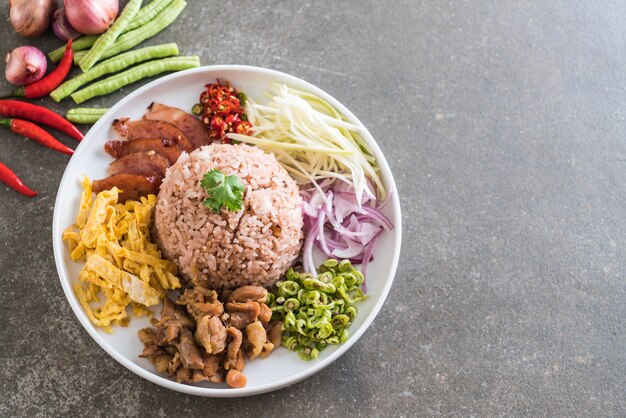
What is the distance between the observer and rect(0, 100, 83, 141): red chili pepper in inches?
194

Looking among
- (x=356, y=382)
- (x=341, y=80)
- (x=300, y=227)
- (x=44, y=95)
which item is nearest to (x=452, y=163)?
(x=341, y=80)

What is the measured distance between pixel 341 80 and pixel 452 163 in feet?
3.41

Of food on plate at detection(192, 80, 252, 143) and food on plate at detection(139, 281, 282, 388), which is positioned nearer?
food on plate at detection(139, 281, 282, 388)

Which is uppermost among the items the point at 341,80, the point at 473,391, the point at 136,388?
Answer: the point at 341,80

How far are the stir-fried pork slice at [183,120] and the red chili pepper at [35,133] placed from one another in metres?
0.73

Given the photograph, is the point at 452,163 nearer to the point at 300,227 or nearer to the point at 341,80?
the point at 341,80

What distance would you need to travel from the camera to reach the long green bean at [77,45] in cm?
512

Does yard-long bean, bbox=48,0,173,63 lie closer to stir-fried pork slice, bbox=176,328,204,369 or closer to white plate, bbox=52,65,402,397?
white plate, bbox=52,65,402,397

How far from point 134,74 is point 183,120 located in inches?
25.8

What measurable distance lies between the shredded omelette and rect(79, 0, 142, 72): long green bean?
44.8 inches

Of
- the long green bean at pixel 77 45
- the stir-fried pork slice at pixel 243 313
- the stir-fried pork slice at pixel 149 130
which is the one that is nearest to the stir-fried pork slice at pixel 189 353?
the stir-fried pork slice at pixel 243 313

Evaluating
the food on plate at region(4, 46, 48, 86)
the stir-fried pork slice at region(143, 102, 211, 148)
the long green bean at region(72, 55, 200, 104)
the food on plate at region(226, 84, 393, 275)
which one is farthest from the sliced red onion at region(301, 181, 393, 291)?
the food on plate at region(4, 46, 48, 86)

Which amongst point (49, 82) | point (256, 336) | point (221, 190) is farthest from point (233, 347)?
point (49, 82)

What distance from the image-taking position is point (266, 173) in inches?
170
